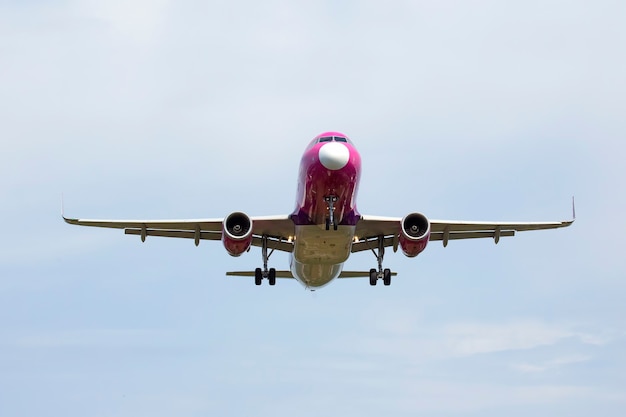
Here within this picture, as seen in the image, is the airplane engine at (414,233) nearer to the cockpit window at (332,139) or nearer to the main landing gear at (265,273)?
the cockpit window at (332,139)

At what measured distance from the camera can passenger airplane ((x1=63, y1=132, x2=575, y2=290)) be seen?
125 ft

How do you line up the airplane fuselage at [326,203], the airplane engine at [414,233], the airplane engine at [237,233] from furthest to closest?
the airplane engine at [414,233] → the airplane engine at [237,233] → the airplane fuselage at [326,203]

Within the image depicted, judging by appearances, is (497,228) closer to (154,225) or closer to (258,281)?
(258,281)

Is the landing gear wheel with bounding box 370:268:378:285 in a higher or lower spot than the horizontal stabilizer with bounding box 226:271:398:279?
lower

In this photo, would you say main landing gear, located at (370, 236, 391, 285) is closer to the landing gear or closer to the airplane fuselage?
the airplane fuselage

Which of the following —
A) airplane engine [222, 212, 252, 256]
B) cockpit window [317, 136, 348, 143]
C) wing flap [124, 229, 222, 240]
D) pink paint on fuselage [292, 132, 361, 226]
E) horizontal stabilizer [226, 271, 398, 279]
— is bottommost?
horizontal stabilizer [226, 271, 398, 279]

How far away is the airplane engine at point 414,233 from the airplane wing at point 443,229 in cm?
133

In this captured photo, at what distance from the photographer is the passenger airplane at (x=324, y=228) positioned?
125 feet

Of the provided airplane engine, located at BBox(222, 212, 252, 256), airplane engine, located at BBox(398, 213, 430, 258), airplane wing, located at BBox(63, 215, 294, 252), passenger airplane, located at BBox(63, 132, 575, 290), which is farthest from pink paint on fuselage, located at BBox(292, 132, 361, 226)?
airplane wing, located at BBox(63, 215, 294, 252)

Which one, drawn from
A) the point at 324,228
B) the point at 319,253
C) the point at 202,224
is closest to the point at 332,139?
the point at 324,228

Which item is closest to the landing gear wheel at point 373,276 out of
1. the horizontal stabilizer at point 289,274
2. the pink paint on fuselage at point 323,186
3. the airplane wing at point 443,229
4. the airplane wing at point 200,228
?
the airplane wing at point 443,229

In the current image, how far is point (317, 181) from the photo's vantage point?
3803 centimetres

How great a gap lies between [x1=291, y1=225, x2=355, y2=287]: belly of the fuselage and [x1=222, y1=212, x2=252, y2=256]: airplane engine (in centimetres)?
220

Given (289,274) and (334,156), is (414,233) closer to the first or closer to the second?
(334,156)
